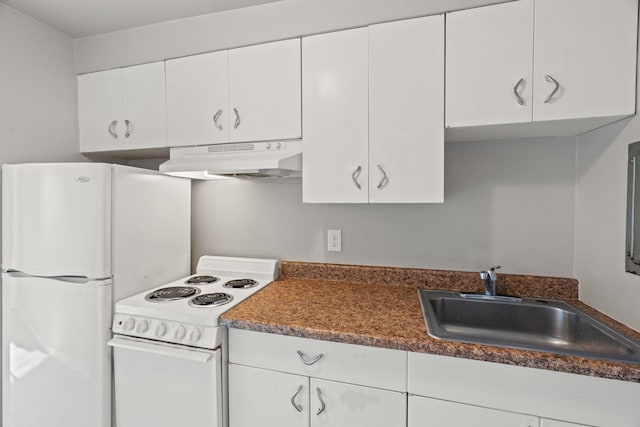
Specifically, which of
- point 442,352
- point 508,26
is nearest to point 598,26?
point 508,26

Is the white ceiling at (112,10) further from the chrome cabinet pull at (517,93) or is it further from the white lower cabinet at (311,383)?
the white lower cabinet at (311,383)

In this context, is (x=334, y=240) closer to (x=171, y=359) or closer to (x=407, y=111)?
(x=407, y=111)

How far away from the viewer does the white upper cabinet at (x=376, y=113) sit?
136 centimetres

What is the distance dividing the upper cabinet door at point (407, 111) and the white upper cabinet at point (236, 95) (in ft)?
1.29

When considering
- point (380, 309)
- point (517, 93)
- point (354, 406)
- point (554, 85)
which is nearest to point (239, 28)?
point (517, 93)

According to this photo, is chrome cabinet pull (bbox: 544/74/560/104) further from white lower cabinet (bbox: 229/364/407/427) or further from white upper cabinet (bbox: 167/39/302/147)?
white lower cabinet (bbox: 229/364/407/427)

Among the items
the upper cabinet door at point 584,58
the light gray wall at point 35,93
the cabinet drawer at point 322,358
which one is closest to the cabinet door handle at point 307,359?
the cabinet drawer at point 322,358

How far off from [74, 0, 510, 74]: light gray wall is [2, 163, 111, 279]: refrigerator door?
2.52ft

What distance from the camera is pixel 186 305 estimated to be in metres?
1.42

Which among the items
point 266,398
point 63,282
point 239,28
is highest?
point 239,28

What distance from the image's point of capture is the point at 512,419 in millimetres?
1014

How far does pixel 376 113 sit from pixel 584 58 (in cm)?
79

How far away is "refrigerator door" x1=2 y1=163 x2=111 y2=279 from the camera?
1.43 m

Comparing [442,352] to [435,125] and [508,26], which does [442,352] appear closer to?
[435,125]
